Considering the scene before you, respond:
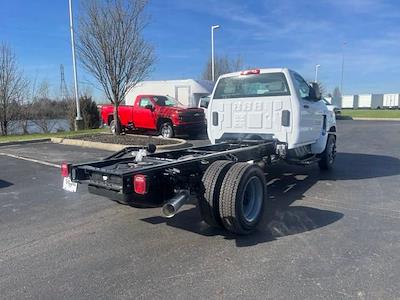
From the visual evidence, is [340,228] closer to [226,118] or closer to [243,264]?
[243,264]

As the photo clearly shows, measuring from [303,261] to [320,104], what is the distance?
17.3 ft

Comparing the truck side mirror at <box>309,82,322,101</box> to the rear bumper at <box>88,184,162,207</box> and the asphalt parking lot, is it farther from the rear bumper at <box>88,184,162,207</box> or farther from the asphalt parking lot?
the rear bumper at <box>88,184,162,207</box>

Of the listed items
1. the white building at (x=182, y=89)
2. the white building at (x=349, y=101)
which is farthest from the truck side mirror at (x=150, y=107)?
the white building at (x=349, y=101)

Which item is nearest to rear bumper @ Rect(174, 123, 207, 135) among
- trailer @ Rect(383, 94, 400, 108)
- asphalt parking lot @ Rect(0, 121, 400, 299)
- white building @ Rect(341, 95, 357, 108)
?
asphalt parking lot @ Rect(0, 121, 400, 299)

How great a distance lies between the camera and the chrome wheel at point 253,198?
477cm

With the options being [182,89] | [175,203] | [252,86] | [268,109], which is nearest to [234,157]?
[175,203]

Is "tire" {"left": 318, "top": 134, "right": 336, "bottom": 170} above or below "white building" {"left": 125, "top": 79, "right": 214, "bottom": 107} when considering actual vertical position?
below

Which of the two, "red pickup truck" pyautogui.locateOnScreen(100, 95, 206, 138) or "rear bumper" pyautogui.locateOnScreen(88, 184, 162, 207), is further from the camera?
"red pickup truck" pyautogui.locateOnScreen(100, 95, 206, 138)

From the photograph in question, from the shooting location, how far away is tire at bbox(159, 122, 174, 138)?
16.3 meters

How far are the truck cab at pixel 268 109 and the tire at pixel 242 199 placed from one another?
2.38 m

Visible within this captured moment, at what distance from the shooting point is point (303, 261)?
3840 mm

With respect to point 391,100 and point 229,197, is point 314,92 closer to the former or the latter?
point 229,197

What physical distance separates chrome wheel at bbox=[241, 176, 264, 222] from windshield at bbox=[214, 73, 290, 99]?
276 centimetres

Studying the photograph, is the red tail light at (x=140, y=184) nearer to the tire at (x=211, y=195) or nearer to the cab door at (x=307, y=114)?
the tire at (x=211, y=195)
